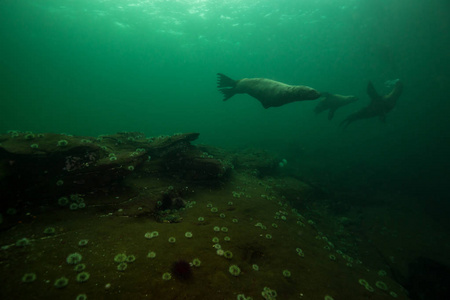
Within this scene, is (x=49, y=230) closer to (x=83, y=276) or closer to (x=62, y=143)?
(x=83, y=276)

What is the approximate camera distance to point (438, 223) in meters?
16.7

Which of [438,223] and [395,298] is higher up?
[395,298]

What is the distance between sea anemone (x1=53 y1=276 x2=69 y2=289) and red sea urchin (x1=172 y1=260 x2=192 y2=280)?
7.39 feet

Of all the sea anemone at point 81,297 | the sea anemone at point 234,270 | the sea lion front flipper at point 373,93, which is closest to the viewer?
the sea anemone at point 81,297

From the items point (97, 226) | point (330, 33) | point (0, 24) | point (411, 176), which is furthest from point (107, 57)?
point (411, 176)

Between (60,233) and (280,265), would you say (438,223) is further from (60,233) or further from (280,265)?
(60,233)

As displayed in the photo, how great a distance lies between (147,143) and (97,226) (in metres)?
6.79

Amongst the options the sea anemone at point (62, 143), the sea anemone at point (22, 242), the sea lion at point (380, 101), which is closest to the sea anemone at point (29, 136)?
the sea anemone at point (62, 143)

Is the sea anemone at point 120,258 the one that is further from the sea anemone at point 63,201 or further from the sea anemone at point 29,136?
the sea anemone at point 29,136

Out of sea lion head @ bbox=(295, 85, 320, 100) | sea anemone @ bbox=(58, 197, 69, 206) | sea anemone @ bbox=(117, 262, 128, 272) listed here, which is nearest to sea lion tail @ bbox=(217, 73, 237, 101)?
sea lion head @ bbox=(295, 85, 320, 100)

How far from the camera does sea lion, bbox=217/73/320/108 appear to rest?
10.7 meters

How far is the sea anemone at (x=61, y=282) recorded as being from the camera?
3.70m

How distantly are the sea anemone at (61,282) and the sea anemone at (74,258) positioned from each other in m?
0.51

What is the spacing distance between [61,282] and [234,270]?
4066mm
